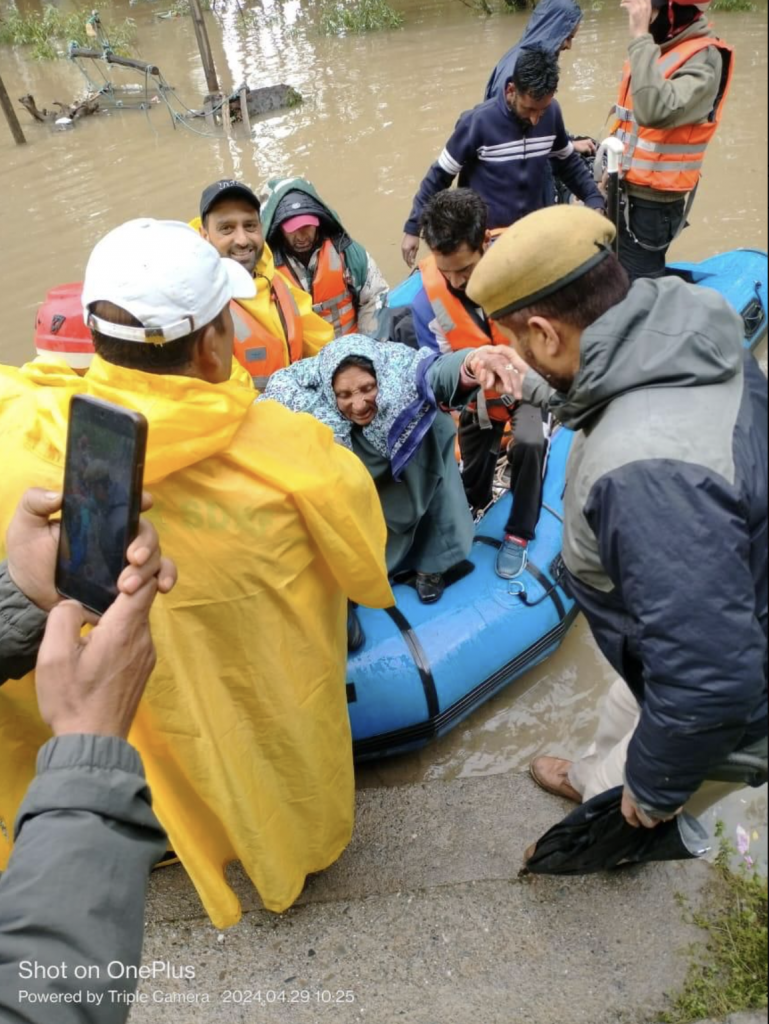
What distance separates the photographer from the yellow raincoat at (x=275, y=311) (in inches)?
126

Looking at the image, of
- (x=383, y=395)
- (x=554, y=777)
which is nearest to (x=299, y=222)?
(x=383, y=395)

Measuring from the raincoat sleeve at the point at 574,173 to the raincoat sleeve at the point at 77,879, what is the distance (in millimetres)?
4497

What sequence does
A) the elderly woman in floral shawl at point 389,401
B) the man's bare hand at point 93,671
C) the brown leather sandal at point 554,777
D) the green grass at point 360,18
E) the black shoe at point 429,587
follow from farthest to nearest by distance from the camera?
the green grass at point 360,18 < the black shoe at point 429,587 < the brown leather sandal at point 554,777 < the elderly woman in floral shawl at point 389,401 < the man's bare hand at point 93,671

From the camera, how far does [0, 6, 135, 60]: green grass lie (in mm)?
14195

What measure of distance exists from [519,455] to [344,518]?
5.28 ft

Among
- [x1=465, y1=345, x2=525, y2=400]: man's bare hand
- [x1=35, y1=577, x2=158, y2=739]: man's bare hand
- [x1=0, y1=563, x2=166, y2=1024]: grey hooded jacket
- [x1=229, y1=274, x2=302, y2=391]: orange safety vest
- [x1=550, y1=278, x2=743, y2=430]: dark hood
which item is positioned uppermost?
[x1=550, y1=278, x2=743, y2=430]: dark hood

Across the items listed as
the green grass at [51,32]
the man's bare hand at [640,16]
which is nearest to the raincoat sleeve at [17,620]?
the man's bare hand at [640,16]

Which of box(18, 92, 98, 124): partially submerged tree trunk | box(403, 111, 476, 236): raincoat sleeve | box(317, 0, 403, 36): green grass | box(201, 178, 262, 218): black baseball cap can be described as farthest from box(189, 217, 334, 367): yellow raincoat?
box(317, 0, 403, 36): green grass

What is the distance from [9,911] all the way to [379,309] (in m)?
3.53

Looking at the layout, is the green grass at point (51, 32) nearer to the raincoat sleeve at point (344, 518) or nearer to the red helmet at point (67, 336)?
the red helmet at point (67, 336)

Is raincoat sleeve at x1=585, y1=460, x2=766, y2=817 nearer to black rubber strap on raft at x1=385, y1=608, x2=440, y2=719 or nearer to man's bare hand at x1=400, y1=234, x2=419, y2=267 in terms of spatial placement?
black rubber strap on raft at x1=385, y1=608, x2=440, y2=719

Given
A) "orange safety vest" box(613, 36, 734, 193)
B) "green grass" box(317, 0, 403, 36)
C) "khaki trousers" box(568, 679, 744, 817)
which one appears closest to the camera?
"khaki trousers" box(568, 679, 744, 817)

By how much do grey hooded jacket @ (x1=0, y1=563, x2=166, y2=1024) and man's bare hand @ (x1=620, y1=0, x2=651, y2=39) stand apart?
426 centimetres

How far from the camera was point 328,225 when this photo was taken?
3752 mm
